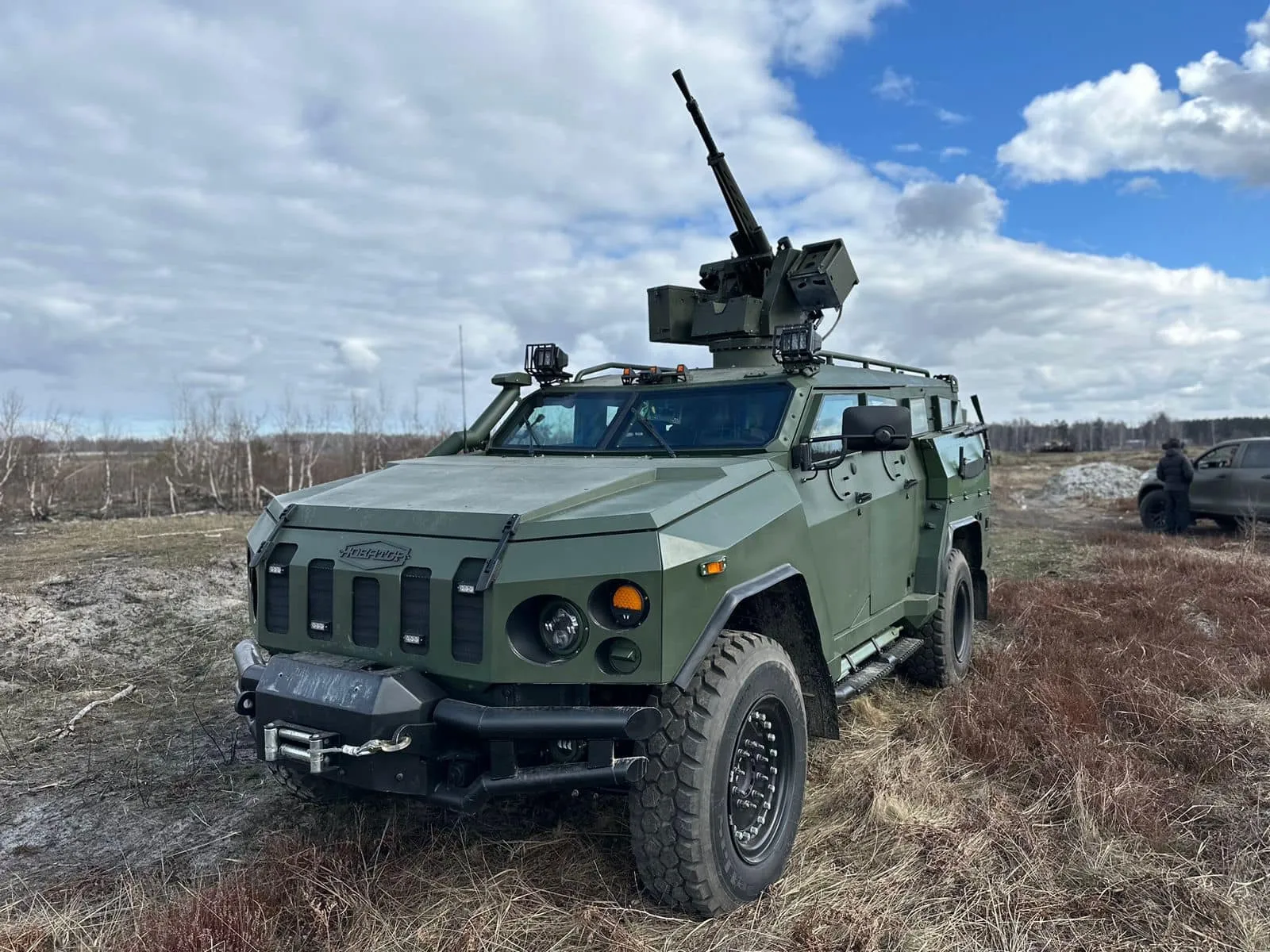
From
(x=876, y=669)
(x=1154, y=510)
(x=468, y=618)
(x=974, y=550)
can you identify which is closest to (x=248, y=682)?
(x=468, y=618)

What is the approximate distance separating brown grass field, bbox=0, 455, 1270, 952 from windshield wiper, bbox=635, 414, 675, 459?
166 centimetres

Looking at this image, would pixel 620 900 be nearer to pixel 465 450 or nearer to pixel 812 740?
pixel 812 740

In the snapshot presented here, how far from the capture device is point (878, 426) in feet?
13.1

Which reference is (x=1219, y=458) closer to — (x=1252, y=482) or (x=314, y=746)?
(x=1252, y=482)

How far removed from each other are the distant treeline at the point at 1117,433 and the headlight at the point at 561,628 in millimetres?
51203

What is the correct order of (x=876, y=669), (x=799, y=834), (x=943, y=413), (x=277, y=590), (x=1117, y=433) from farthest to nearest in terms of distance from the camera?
(x=1117, y=433)
(x=943, y=413)
(x=876, y=669)
(x=799, y=834)
(x=277, y=590)

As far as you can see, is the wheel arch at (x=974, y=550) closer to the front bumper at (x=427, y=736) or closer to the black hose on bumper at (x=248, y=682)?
the front bumper at (x=427, y=736)

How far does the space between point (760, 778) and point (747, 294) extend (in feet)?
14.2

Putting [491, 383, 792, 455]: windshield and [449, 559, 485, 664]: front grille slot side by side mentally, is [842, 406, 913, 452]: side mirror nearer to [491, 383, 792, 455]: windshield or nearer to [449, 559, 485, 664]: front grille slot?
[491, 383, 792, 455]: windshield

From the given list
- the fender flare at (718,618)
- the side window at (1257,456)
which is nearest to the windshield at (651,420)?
the fender flare at (718,618)

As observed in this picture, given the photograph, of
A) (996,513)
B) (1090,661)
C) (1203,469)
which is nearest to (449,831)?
(1090,661)

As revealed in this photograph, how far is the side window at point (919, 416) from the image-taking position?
19.4 ft

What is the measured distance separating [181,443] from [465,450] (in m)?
25.1

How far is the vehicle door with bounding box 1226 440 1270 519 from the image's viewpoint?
13.3m
